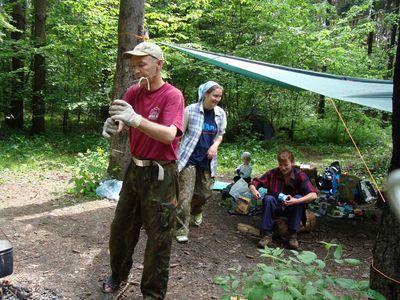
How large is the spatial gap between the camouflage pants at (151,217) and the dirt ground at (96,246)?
0.43 m

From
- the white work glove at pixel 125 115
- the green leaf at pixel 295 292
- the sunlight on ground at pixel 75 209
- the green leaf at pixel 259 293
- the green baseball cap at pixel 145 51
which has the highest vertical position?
the green baseball cap at pixel 145 51

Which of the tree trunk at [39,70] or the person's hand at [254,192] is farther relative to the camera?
the tree trunk at [39,70]

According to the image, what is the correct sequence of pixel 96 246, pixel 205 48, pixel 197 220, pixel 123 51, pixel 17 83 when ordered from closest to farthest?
pixel 96 246 → pixel 197 220 → pixel 123 51 → pixel 205 48 → pixel 17 83

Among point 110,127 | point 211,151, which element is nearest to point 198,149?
point 211,151

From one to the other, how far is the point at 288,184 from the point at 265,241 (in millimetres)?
605

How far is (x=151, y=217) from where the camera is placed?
2314 millimetres

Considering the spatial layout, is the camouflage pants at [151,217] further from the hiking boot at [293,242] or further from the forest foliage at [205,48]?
the forest foliage at [205,48]

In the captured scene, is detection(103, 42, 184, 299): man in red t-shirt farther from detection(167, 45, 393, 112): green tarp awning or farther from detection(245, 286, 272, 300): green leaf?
detection(167, 45, 393, 112): green tarp awning

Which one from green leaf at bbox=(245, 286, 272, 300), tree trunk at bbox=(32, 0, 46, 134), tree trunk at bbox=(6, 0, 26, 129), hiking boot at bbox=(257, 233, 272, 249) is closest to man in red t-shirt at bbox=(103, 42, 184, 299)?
green leaf at bbox=(245, 286, 272, 300)

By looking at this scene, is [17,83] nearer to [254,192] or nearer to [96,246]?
[96,246]

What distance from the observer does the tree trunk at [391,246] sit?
1704mm

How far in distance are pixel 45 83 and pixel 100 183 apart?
6223mm

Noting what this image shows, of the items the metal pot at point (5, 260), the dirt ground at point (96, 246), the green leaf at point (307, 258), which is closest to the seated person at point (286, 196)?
the dirt ground at point (96, 246)

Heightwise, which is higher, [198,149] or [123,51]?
[123,51]
